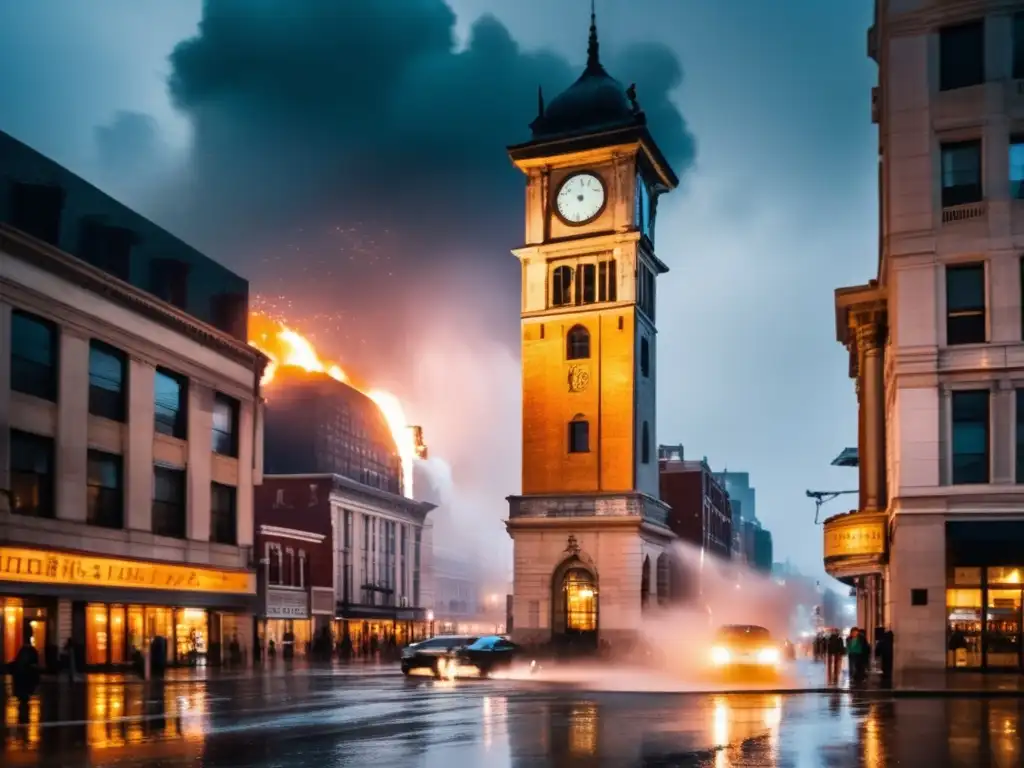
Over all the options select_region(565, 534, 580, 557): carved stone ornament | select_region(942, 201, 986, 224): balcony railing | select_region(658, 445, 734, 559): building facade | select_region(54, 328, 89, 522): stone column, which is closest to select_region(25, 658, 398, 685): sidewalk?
select_region(54, 328, 89, 522): stone column

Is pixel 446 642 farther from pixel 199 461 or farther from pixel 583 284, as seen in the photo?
pixel 583 284

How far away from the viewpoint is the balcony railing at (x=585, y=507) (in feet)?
200

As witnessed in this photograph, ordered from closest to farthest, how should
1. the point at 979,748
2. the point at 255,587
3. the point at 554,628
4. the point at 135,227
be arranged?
1. the point at 979,748
2. the point at 135,227
3. the point at 255,587
4. the point at 554,628

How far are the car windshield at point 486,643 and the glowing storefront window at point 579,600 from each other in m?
18.2

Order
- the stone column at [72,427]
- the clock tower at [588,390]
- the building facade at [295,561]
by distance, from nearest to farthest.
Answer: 1. the stone column at [72,427]
2. the clock tower at [588,390]
3. the building facade at [295,561]

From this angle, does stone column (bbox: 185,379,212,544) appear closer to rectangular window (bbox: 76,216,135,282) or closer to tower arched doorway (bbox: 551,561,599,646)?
rectangular window (bbox: 76,216,135,282)

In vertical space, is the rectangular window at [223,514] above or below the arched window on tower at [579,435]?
below

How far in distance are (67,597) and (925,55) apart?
32.6 meters

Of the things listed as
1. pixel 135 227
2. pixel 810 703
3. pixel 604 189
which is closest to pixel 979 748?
pixel 810 703

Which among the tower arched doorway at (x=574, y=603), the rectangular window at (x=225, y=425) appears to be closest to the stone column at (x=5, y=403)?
the rectangular window at (x=225, y=425)

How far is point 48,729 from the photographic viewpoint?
2100 centimetres

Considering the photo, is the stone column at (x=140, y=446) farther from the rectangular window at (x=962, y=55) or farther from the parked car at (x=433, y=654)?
the rectangular window at (x=962, y=55)

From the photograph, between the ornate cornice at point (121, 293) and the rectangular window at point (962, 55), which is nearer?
the rectangular window at point (962, 55)

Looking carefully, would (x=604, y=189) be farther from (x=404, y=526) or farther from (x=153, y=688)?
(x=404, y=526)
